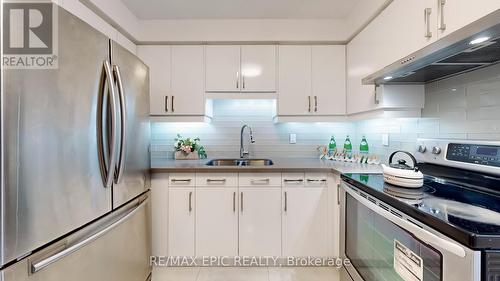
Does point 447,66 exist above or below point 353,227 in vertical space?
above

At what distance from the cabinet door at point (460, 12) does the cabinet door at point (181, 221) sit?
2.00 metres

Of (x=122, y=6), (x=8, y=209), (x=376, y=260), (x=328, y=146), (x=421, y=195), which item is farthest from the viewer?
(x=328, y=146)

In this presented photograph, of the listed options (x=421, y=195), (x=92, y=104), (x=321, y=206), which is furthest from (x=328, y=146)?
(x=92, y=104)

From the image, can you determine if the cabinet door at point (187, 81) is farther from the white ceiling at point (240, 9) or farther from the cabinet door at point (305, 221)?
the cabinet door at point (305, 221)

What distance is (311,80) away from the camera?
8.41 ft

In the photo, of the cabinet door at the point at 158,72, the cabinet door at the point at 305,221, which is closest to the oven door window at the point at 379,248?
the cabinet door at the point at 305,221

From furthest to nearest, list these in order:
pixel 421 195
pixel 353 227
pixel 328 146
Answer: pixel 328 146 → pixel 353 227 → pixel 421 195

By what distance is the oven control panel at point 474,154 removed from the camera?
3.83 ft

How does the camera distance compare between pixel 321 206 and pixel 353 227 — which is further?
pixel 321 206

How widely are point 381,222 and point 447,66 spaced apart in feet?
2.99

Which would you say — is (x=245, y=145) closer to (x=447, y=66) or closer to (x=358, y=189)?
(x=358, y=189)

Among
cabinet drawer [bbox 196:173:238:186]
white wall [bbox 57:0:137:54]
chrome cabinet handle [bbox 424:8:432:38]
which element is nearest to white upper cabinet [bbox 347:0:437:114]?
chrome cabinet handle [bbox 424:8:432:38]

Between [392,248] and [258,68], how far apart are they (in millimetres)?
1959

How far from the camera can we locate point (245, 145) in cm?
285
